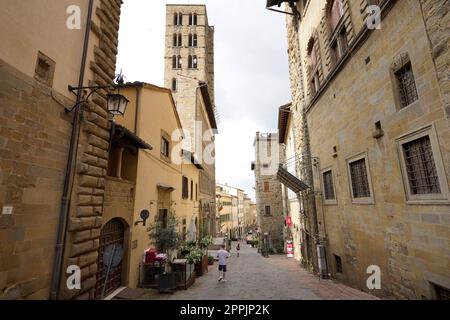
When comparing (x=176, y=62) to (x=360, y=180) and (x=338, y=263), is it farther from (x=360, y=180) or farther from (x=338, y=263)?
(x=338, y=263)

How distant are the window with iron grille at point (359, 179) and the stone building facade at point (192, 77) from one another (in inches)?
809

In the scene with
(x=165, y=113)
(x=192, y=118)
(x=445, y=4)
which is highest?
(x=192, y=118)

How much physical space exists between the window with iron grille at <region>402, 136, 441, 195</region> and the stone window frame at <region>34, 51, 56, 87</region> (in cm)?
759

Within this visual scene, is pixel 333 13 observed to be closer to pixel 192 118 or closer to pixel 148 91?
pixel 148 91

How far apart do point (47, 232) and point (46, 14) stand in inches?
158

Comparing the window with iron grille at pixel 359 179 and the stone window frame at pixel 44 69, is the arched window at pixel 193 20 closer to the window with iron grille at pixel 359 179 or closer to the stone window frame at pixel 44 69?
the window with iron grille at pixel 359 179

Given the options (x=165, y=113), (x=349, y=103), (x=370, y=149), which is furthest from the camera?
(x=165, y=113)

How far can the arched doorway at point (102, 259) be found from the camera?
7.35 meters

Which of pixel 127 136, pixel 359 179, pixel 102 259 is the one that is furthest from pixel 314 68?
pixel 102 259

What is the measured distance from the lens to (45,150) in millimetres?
4574

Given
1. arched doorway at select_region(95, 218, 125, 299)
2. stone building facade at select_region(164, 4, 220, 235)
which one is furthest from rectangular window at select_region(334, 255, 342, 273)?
stone building facade at select_region(164, 4, 220, 235)

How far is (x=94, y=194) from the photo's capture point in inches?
232

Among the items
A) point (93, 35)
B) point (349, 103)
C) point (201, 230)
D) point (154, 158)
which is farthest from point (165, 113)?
point (201, 230)

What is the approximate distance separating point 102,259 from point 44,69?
534cm
